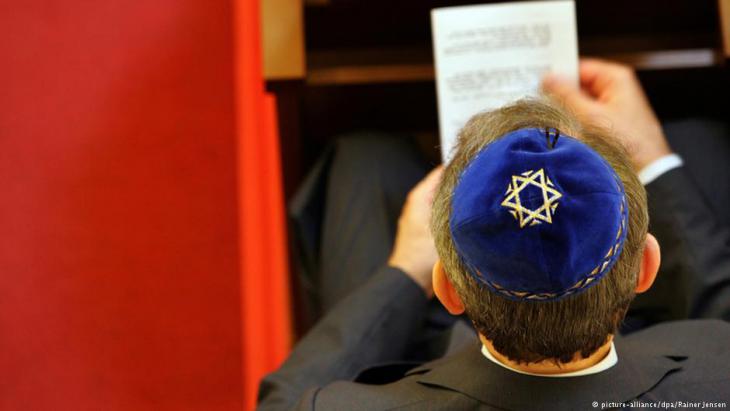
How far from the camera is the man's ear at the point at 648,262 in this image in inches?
25.0

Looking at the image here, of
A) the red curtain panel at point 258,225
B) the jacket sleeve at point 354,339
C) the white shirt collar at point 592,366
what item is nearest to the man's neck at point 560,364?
the white shirt collar at point 592,366

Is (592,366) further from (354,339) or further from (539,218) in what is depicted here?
(354,339)

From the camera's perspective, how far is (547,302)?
58 centimetres

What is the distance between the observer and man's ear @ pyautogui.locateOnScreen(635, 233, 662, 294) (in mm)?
635

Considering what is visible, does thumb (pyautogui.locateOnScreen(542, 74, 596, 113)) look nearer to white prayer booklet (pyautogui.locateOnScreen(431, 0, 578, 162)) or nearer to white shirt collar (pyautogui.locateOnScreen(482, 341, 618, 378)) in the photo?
white prayer booklet (pyautogui.locateOnScreen(431, 0, 578, 162))

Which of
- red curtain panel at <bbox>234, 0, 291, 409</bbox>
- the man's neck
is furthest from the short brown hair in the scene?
red curtain panel at <bbox>234, 0, 291, 409</bbox>

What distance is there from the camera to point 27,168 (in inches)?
55.0

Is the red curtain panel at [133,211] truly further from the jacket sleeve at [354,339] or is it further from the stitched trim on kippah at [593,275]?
the stitched trim on kippah at [593,275]

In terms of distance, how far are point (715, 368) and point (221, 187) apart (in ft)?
3.10

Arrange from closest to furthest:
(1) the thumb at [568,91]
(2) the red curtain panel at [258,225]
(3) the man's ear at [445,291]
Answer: (3) the man's ear at [445,291] → (1) the thumb at [568,91] → (2) the red curtain panel at [258,225]

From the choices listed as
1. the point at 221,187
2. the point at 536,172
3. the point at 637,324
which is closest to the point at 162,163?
the point at 221,187

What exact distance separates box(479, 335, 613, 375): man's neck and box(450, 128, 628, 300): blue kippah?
2.8 inches

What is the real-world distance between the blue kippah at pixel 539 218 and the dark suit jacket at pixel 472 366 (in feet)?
0.28

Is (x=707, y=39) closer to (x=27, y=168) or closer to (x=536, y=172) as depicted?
(x=536, y=172)
